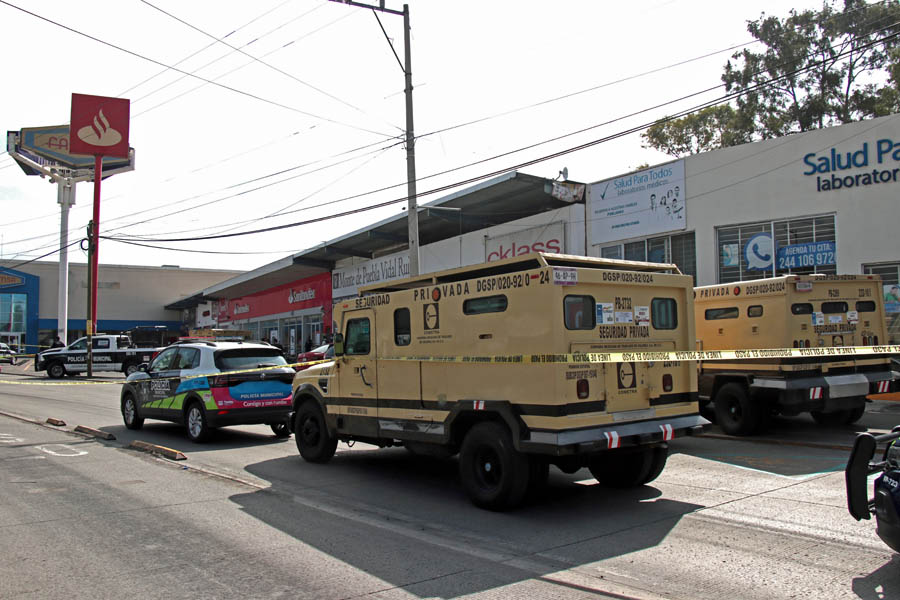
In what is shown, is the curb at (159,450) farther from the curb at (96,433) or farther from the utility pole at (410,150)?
the utility pole at (410,150)

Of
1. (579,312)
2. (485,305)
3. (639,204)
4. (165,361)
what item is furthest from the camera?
(639,204)

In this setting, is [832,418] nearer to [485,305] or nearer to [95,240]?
[485,305]

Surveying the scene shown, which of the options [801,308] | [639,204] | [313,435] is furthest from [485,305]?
[639,204]

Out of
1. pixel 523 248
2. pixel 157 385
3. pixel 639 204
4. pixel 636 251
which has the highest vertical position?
pixel 639 204

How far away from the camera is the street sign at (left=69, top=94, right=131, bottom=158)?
3872cm

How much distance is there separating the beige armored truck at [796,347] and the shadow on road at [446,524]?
4221 mm

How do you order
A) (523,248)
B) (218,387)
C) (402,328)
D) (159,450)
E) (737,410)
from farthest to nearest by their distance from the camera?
(523,248)
(737,410)
(218,387)
(159,450)
(402,328)

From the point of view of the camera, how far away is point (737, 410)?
1159cm

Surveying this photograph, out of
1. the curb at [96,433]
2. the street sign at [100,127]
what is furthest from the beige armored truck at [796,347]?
the street sign at [100,127]

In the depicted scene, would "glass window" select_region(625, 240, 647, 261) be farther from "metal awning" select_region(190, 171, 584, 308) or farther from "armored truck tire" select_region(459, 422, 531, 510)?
"armored truck tire" select_region(459, 422, 531, 510)

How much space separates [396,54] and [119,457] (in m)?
12.5

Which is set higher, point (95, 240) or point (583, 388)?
point (95, 240)

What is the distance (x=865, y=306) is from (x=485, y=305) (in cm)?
858

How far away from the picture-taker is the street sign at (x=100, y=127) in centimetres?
3872
